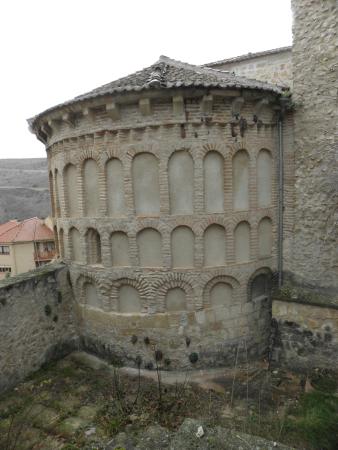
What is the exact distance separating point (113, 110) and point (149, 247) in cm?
366

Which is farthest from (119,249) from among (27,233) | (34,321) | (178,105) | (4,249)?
(4,249)

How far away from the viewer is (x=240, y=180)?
30.5ft

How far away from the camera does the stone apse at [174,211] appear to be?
8688 mm

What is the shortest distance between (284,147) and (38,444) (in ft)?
30.9

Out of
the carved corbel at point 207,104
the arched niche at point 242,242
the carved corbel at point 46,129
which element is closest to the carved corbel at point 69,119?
the carved corbel at point 46,129

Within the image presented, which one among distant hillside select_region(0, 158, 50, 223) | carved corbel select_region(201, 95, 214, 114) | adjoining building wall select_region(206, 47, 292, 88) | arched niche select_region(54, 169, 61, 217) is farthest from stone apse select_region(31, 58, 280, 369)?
distant hillside select_region(0, 158, 50, 223)

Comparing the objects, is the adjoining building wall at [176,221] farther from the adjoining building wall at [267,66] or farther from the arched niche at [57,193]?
the adjoining building wall at [267,66]

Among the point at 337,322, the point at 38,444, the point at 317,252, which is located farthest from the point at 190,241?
the point at 38,444

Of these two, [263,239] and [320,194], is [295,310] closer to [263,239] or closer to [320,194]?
[263,239]

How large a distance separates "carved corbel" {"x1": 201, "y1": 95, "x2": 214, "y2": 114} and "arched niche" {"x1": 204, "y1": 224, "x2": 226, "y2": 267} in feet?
9.69

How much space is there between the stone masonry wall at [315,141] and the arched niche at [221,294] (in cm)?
211

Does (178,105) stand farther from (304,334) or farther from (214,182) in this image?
(304,334)

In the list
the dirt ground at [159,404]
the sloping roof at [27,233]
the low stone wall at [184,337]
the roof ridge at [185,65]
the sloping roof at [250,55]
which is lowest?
the dirt ground at [159,404]

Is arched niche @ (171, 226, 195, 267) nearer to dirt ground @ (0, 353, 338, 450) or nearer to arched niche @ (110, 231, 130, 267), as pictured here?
arched niche @ (110, 231, 130, 267)
